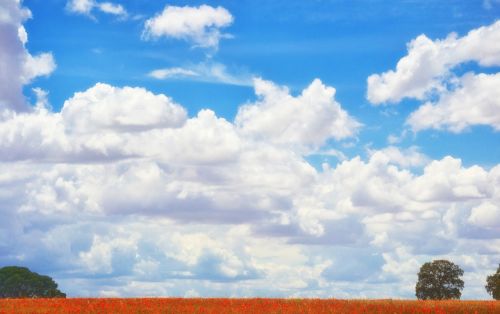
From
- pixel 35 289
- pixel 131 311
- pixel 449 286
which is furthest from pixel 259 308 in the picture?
pixel 35 289

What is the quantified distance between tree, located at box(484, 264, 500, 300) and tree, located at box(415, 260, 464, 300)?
4.45 m

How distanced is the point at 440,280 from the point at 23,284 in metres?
57.9

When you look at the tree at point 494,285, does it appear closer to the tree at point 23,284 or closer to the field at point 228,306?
the field at point 228,306

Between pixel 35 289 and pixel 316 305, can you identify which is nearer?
pixel 316 305

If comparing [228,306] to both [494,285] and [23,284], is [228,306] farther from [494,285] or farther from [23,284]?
[23,284]

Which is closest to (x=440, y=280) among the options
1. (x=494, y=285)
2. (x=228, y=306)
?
(x=494, y=285)

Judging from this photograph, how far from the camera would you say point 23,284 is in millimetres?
96062

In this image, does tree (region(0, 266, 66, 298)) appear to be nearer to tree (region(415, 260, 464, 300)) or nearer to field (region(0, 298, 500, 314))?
tree (region(415, 260, 464, 300))

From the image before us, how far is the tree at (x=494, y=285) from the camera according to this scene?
7575 centimetres

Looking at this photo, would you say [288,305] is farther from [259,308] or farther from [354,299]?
[354,299]

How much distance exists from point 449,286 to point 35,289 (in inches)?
2256

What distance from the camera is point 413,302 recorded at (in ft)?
119

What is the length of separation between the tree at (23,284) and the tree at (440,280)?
2004 inches

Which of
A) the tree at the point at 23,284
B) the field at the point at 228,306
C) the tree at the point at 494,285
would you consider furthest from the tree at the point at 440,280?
the tree at the point at 23,284
